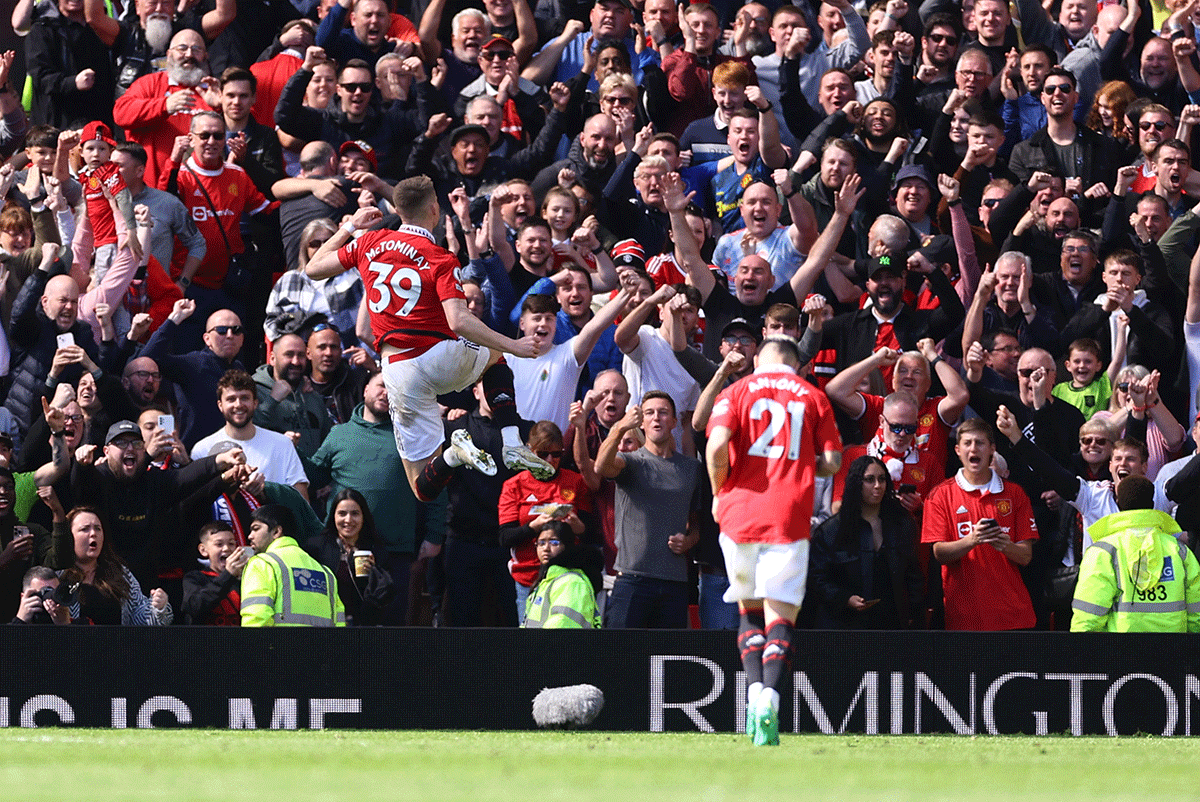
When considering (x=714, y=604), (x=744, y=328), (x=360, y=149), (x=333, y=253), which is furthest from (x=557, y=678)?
(x=360, y=149)

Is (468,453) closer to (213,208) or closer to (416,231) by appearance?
(416,231)

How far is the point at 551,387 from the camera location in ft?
41.2

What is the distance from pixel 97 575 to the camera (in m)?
11.3

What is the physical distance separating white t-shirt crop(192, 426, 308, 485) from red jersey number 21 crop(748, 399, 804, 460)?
435 cm

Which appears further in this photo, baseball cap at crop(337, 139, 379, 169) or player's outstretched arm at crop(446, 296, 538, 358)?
baseball cap at crop(337, 139, 379, 169)

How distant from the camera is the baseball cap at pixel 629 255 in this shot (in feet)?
43.0

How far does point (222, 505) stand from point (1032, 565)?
17.8 ft

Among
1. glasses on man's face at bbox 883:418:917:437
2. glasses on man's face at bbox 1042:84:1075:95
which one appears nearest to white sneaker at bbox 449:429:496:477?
glasses on man's face at bbox 883:418:917:437

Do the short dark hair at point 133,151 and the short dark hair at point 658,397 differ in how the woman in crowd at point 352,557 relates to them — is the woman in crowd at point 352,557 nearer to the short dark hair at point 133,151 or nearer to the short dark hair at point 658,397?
the short dark hair at point 658,397

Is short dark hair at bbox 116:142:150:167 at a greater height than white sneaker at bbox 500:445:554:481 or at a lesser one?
greater

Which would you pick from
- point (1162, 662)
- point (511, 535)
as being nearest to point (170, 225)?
point (511, 535)

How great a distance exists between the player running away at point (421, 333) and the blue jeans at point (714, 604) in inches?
54.5

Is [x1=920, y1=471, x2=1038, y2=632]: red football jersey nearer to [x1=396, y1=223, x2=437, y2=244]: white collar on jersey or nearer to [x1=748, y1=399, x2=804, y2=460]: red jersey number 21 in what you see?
[x1=748, y1=399, x2=804, y2=460]: red jersey number 21

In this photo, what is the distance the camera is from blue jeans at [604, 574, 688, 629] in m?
11.4
